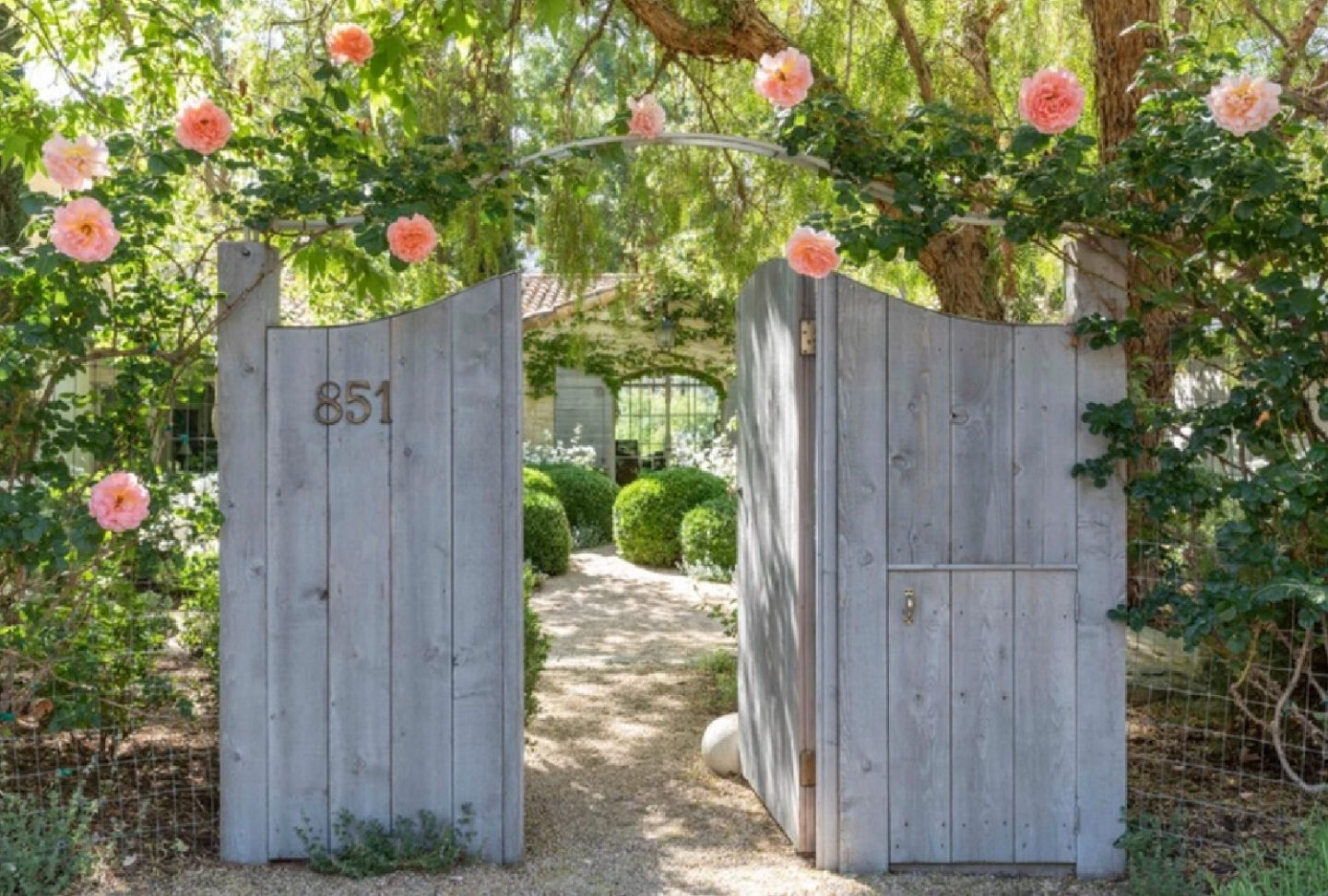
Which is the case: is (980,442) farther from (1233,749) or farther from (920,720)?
(1233,749)

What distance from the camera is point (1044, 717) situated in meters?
3.80

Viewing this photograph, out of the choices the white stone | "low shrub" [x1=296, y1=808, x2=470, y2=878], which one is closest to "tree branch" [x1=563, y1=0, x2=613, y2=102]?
the white stone

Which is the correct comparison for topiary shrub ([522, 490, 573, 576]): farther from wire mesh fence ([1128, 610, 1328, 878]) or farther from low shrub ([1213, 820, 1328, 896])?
low shrub ([1213, 820, 1328, 896])

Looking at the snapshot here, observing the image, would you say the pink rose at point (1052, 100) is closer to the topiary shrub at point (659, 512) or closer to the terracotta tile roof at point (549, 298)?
the terracotta tile roof at point (549, 298)

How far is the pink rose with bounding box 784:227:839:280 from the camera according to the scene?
357 centimetres

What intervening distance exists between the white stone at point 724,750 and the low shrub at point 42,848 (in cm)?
230

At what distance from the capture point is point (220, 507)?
377 centimetres

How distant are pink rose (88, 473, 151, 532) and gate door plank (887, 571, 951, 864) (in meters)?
2.14

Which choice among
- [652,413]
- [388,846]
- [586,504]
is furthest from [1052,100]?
[652,413]

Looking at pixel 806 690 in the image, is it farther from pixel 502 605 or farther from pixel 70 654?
pixel 70 654

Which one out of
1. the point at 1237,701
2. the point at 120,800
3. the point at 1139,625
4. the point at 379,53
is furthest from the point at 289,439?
the point at 1237,701

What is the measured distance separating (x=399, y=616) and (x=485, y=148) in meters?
1.41

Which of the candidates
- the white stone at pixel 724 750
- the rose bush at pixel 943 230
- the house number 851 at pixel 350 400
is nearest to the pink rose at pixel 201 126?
the rose bush at pixel 943 230

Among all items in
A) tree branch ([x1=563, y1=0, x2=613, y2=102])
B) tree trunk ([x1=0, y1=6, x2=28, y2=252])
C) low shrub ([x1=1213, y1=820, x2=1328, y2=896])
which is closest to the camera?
low shrub ([x1=1213, y1=820, x2=1328, y2=896])
